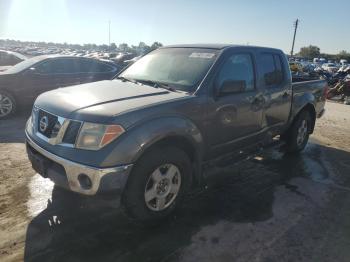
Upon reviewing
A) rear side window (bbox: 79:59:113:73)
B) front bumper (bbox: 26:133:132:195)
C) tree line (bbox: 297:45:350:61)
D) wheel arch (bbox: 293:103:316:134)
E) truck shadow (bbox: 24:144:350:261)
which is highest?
tree line (bbox: 297:45:350:61)

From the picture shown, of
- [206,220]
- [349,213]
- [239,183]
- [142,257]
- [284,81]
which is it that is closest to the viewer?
[142,257]

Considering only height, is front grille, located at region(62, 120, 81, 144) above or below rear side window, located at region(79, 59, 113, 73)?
below

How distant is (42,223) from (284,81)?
4.06 meters

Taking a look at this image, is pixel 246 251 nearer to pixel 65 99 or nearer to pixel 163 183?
pixel 163 183

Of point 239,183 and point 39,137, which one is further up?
point 39,137

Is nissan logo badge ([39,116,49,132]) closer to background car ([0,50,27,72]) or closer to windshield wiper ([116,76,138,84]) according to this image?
windshield wiper ([116,76,138,84])

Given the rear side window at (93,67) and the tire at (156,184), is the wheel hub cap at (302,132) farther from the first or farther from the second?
the rear side window at (93,67)

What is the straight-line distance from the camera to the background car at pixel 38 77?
320 inches

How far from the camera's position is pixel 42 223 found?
11.7 ft

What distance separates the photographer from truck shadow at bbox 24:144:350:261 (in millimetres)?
3129

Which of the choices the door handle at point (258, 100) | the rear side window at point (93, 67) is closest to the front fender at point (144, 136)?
the door handle at point (258, 100)

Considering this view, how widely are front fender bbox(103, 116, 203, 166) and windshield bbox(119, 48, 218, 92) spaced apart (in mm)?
551

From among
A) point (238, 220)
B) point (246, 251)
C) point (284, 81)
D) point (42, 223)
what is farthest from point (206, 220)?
point (284, 81)

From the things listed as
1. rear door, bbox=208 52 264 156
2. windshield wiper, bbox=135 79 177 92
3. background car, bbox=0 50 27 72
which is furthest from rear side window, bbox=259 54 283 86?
background car, bbox=0 50 27 72
